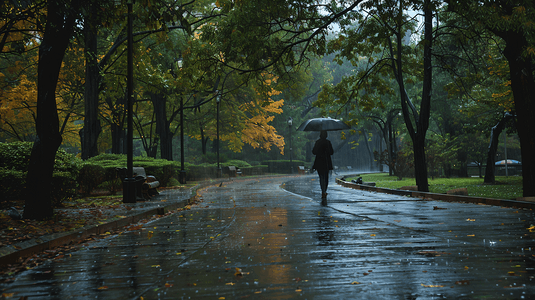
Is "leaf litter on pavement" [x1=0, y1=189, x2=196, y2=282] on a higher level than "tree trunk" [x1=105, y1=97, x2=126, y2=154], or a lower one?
lower

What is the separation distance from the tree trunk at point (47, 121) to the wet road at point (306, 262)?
2.24m

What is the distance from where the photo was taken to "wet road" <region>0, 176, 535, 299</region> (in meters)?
4.39

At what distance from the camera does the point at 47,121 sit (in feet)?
32.9

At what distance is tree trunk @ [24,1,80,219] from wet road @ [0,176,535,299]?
2.24 m

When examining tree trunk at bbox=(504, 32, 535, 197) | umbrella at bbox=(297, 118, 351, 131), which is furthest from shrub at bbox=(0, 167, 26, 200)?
umbrella at bbox=(297, 118, 351, 131)

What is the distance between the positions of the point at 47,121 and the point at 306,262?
6.95 metres

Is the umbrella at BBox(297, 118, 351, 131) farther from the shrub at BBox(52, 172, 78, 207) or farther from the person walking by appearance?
the shrub at BBox(52, 172, 78, 207)

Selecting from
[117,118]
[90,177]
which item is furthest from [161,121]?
[90,177]

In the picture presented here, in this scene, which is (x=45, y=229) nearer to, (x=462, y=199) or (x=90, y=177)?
(x=90, y=177)

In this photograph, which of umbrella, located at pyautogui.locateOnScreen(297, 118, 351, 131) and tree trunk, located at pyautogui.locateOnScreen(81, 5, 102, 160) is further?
umbrella, located at pyautogui.locateOnScreen(297, 118, 351, 131)

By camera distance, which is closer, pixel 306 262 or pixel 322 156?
pixel 306 262

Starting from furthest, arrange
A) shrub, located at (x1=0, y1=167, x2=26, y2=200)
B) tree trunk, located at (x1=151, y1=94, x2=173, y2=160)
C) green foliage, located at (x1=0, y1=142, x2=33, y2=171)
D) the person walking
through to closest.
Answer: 1. tree trunk, located at (x1=151, y1=94, x2=173, y2=160)
2. the person walking
3. green foliage, located at (x1=0, y1=142, x2=33, y2=171)
4. shrub, located at (x1=0, y1=167, x2=26, y2=200)

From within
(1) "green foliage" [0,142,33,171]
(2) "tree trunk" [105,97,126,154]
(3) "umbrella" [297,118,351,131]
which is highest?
(2) "tree trunk" [105,97,126,154]

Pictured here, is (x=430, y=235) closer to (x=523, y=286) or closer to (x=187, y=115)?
(x=523, y=286)
